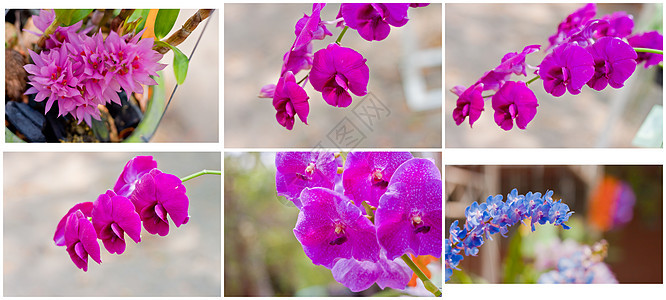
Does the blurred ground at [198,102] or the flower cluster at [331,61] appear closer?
the flower cluster at [331,61]

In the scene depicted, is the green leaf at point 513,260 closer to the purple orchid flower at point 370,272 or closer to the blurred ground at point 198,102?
the purple orchid flower at point 370,272

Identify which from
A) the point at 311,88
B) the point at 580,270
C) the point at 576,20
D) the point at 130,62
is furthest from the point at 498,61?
the point at 130,62

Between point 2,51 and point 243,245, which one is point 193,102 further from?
point 243,245

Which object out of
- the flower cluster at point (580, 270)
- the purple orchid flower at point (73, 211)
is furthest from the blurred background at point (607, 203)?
the purple orchid flower at point (73, 211)

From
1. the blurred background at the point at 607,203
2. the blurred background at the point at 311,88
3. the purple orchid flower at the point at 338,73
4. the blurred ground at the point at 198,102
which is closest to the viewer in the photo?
the purple orchid flower at the point at 338,73

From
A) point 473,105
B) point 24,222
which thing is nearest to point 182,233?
point 24,222

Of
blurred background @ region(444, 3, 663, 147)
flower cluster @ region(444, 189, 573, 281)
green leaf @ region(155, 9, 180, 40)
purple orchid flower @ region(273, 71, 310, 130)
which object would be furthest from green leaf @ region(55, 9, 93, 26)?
blurred background @ region(444, 3, 663, 147)

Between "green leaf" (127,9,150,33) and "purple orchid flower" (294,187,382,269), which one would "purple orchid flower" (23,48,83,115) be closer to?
"green leaf" (127,9,150,33)
